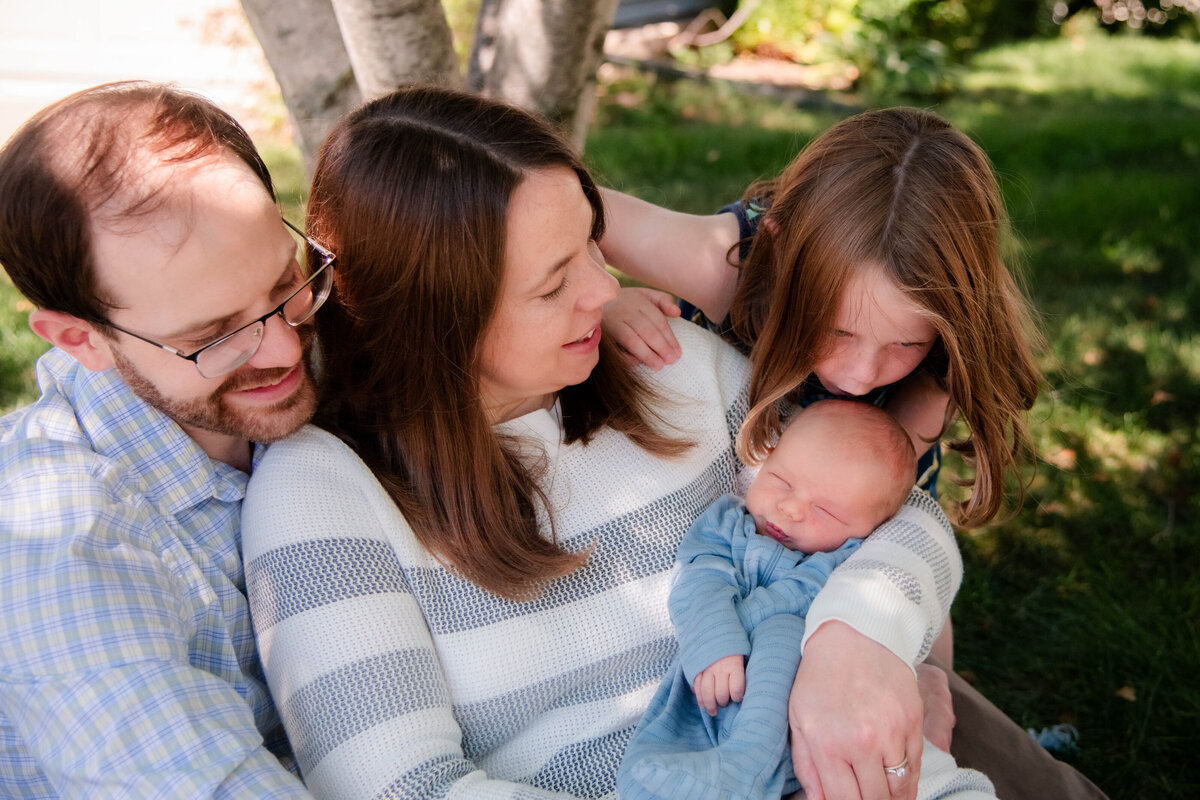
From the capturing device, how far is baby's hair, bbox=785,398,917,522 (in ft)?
8.36

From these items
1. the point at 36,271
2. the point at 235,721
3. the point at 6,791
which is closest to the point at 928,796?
the point at 235,721

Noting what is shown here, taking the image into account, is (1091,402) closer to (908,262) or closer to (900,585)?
(908,262)

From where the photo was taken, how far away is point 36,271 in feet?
6.23

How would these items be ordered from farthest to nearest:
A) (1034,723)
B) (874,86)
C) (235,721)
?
(874,86)
(1034,723)
(235,721)

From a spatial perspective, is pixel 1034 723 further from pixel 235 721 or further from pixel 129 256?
pixel 129 256

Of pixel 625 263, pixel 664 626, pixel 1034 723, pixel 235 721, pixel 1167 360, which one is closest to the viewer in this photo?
pixel 235 721

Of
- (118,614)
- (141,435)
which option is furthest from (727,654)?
(141,435)

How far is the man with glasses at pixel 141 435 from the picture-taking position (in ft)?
5.59

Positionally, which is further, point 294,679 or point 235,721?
point 294,679

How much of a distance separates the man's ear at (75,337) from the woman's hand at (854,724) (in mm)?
1633

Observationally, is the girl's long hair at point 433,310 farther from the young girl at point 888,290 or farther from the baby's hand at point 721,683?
the young girl at point 888,290

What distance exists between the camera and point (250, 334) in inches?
80.6

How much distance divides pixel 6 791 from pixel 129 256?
3.59 feet

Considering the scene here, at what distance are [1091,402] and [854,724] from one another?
135 inches
